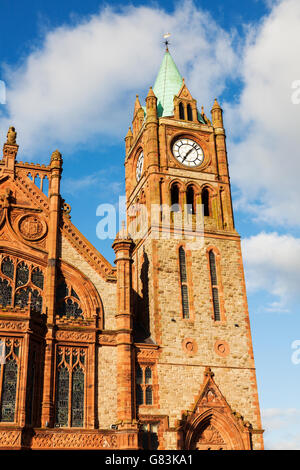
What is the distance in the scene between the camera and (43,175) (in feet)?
140

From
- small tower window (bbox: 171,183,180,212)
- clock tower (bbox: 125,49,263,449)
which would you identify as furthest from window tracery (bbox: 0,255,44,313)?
small tower window (bbox: 171,183,180,212)

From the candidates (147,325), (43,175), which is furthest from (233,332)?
(43,175)

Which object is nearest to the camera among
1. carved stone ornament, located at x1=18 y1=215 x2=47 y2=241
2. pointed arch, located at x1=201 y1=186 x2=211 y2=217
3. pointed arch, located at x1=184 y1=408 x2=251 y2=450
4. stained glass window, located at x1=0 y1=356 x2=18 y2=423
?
stained glass window, located at x1=0 y1=356 x2=18 y2=423

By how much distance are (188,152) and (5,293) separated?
20.4 m

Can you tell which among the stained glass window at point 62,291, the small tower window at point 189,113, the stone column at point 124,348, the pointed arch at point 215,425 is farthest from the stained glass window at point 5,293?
the small tower window at point 189,113

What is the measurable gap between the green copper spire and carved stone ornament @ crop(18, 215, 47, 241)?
17.9 metres

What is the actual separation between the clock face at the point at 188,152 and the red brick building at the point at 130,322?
13.6 inches

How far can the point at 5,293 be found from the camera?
3725 cm

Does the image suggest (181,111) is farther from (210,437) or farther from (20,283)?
(210,437)

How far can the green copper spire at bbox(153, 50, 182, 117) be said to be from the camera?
52.8m

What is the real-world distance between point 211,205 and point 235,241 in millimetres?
4081

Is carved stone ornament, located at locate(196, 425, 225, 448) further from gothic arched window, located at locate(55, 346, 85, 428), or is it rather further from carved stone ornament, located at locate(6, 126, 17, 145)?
carved stone ornament, located at locate(6, 126, 17, 145)
